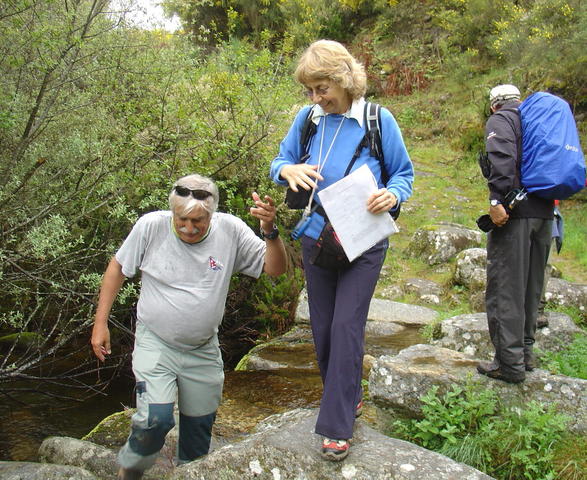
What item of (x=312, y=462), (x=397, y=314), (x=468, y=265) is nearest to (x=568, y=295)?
(x=468, y=265)

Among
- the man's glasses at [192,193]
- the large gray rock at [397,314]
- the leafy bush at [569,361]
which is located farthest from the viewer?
the large gray rock at [397,314]

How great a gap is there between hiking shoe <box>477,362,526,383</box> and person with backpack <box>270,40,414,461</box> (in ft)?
3.81

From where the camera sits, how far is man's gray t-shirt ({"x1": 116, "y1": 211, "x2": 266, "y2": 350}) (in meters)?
3.07

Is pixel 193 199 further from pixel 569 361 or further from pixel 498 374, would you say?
pixel 569 361

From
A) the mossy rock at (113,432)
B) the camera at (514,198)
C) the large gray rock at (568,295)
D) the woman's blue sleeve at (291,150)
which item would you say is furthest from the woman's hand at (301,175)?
the large gray rock at (568,295)

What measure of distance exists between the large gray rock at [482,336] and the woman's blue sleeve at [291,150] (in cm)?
260

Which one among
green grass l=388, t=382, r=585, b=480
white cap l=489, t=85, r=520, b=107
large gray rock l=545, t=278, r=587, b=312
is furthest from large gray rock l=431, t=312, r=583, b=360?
white cap l=489, t=85, r=520, b=107

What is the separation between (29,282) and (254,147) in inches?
126

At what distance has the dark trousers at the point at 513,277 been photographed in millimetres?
3486

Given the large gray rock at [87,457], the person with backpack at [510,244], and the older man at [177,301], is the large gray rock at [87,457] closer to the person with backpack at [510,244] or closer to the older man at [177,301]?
the older man at [177,301]

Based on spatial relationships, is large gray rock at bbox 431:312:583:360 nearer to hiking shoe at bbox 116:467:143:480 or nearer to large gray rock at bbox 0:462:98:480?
hiking shoe at bbox 116:467:143:480

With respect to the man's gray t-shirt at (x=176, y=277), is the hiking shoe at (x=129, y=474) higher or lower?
lower

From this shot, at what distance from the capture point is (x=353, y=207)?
2727 mm

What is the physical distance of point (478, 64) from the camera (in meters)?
18.2
